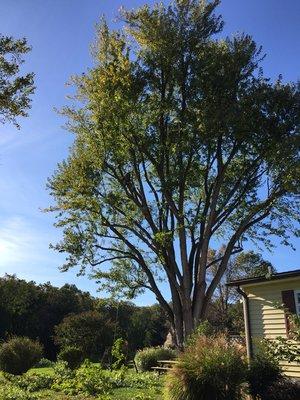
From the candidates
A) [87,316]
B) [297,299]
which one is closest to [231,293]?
[87,316]

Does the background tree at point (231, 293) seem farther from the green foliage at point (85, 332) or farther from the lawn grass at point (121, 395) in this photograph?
the lawn grass at point (121, 395)

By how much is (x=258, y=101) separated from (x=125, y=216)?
7.60 m

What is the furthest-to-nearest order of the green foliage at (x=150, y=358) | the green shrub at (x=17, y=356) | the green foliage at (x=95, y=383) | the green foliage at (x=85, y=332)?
1. the green foliage at (x=85, y=332)
2. the green foliage at (x=150, y=358)
3. the green shrub at (x=17, y=356)
4. the green foliage at (x=95, y=383)

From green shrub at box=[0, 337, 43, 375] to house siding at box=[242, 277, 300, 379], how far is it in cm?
1009

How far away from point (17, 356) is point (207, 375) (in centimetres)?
1293

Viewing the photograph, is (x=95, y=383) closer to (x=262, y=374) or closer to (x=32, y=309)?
(x=262, y=374)

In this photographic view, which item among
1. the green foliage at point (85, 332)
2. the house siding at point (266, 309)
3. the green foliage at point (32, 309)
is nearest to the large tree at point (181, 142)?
the house siding at point (266, 309)

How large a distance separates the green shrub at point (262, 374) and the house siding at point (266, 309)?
142 inches

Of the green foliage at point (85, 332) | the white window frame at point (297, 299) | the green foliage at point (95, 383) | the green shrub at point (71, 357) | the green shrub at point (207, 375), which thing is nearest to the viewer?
the green shrub at point (207, 375)

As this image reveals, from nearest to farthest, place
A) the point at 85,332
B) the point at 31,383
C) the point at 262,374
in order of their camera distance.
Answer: the point at 262,374
the point at 31,383
the point at 85,332

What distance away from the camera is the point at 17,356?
20125 mm

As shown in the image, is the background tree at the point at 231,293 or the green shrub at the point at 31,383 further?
the background tree at the point at 231,293

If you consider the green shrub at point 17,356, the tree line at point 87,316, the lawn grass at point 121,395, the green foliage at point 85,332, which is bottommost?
the lawn grass at point 121,395

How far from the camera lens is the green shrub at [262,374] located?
10938 mm
